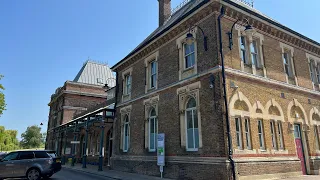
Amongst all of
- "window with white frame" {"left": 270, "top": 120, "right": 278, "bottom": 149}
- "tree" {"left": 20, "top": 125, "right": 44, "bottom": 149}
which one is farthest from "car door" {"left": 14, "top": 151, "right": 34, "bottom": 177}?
"tree" {"left": 20, "top": 125, "right": 44, "bottom": 149}

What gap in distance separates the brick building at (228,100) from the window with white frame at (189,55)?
6 cm

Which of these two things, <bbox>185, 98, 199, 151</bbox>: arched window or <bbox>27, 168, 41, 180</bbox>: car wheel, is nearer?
<bbox>185, 98, 199, 151</bbox>: arched window

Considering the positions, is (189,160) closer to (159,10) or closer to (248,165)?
(248,165)

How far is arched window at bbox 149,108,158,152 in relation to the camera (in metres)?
15.4

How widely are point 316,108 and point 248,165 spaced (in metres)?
9.03

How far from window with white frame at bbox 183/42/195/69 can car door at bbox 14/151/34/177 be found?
10286 mm

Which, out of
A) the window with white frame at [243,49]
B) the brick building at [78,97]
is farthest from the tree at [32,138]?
the window with white frame at [243,49]

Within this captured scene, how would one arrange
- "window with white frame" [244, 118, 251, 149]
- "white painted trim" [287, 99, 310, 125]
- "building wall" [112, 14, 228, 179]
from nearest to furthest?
"building wall" [112, 14, 228, 179] < "window with white frame" [244, 118, 251, 149] < "white painted trim" [287, 99, 310, 125]

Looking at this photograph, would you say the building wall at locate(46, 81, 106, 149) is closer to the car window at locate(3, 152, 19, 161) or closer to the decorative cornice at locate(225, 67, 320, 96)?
the car window at locate(3, 152, 19, 161)

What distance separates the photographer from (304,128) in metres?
14.5

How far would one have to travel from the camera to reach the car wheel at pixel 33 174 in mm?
12328

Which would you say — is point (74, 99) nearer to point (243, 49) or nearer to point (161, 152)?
point (161, 152)

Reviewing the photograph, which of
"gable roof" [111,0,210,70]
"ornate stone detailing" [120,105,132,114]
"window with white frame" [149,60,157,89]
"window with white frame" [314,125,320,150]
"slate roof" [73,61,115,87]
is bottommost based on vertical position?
"window with white frame" [314,125,320,150]

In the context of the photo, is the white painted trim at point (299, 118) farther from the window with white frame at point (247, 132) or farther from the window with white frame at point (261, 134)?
the window with white frame at point (247, 132)
